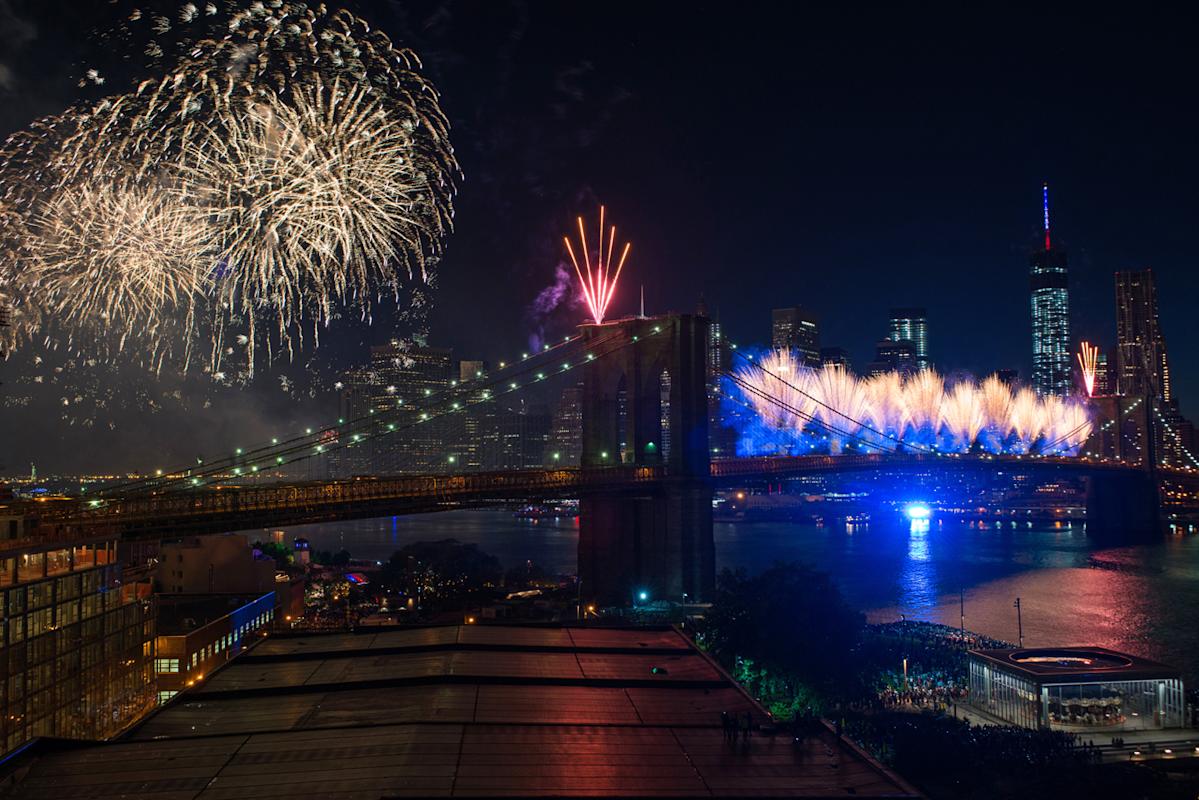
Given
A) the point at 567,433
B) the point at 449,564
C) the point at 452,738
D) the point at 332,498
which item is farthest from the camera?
the point at 567,433

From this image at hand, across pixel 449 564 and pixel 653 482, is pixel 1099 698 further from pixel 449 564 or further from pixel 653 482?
pixel 449 564

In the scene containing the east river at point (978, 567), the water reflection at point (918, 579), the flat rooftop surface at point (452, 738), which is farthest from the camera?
the water reflection at point (918, 579)

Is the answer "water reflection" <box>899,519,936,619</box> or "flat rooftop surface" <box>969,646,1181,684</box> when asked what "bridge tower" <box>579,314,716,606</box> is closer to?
"flat rooftop surface" <box>969,646,1181,684</box>

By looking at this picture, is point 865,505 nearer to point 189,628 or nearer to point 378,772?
point 189,628

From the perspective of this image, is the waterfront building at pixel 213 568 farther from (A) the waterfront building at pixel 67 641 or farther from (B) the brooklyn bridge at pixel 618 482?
(A) the waterfront building at pixel 67 641

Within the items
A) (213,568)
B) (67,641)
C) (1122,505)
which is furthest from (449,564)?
(1122,505)

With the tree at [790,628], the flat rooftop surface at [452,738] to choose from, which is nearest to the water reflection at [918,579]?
the tree at [790,628]
